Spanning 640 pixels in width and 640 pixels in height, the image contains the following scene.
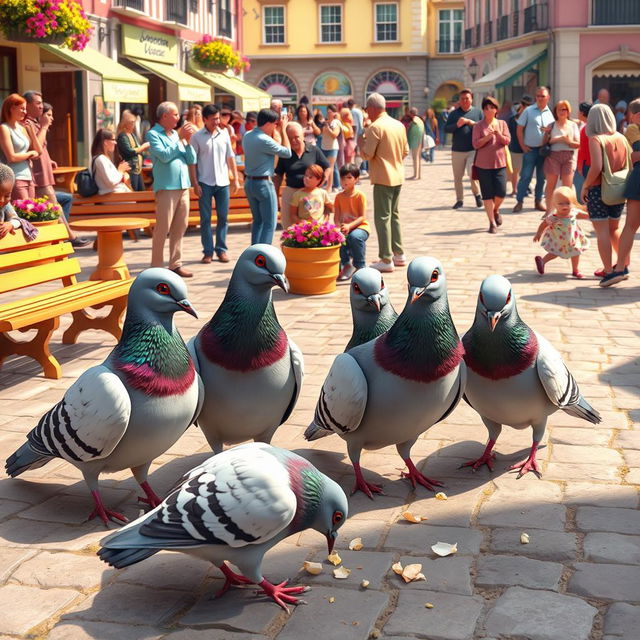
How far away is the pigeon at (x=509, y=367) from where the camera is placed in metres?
4.32

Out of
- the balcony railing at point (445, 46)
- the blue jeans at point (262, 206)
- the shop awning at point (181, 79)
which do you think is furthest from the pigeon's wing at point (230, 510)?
the balcony railing at point (445, 46)

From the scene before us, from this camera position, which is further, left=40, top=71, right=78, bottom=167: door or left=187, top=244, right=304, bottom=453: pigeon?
left=40, top=71, right=78, bottom=167: door

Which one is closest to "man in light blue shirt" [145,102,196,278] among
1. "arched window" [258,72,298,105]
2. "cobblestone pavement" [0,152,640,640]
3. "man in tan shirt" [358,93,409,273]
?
"man in tan shirt" [358,93,409,273]

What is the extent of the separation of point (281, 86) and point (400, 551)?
51.5 m

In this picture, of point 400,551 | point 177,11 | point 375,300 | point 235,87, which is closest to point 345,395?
point 375,300

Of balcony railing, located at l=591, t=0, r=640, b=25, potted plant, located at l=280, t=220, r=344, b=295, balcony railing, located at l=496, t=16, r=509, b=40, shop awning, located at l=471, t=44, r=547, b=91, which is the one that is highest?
balcony railing, located at l=496, t=16, r=509, b=40

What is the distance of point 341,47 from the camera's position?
51781 mm

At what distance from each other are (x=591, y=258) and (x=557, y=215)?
1743mm

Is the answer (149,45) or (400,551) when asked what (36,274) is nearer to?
(400,551)

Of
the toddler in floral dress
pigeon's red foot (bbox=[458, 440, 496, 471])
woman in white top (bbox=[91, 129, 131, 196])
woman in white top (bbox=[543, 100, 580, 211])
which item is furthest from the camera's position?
woman in white top (bbox=[543, 100, 580, 211])

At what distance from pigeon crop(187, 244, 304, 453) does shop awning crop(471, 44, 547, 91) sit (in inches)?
1367

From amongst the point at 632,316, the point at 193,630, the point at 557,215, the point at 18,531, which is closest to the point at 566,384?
the point at 193,630

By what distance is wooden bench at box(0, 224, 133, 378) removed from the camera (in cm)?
643

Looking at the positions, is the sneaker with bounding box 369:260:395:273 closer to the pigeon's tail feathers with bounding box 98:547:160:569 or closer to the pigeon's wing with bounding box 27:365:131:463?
the pigeon's wing with bounding box 27:365:131:463
